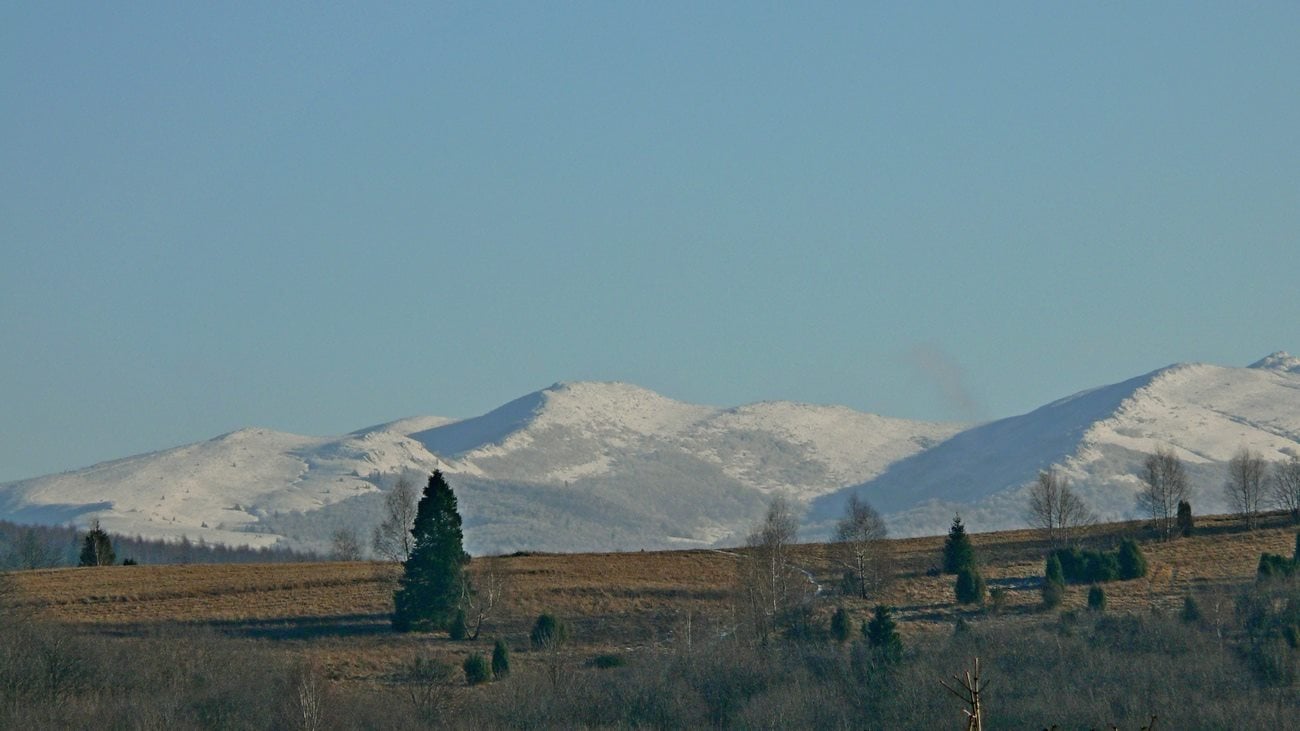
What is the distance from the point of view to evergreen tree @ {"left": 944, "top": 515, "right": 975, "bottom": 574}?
83.1 metres

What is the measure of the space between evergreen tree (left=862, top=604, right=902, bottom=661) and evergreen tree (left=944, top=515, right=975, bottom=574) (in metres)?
9.58

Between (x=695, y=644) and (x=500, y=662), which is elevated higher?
(x=695, y=644)

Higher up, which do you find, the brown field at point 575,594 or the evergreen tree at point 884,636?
the brown field at point 575,594

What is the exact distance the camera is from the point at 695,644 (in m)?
77.4

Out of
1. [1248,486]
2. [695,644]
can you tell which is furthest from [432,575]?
[1248,486]

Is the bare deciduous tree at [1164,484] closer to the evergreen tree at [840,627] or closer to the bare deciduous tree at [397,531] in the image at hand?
the evergreen tree at [840,627]

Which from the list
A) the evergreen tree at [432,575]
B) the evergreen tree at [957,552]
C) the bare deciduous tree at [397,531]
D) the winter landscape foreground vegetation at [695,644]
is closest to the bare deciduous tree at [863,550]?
the winter landscape foreground vegetation at [695,644]

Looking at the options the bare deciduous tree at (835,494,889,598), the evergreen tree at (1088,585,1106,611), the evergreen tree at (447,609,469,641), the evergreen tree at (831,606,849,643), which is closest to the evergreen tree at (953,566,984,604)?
the evergreen tree at (1088,585,1106,611)

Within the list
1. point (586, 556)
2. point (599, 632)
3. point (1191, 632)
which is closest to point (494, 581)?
point (599, 632)

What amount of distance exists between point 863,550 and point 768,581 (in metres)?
5.16

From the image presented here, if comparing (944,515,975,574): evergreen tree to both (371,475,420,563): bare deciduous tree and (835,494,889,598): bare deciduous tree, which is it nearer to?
(835,494,889,598): bare deciduous tree

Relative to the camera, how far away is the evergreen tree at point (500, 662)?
7225cm

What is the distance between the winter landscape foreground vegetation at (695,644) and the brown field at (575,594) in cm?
19

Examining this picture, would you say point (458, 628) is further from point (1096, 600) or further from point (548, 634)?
point (1096, 600)
